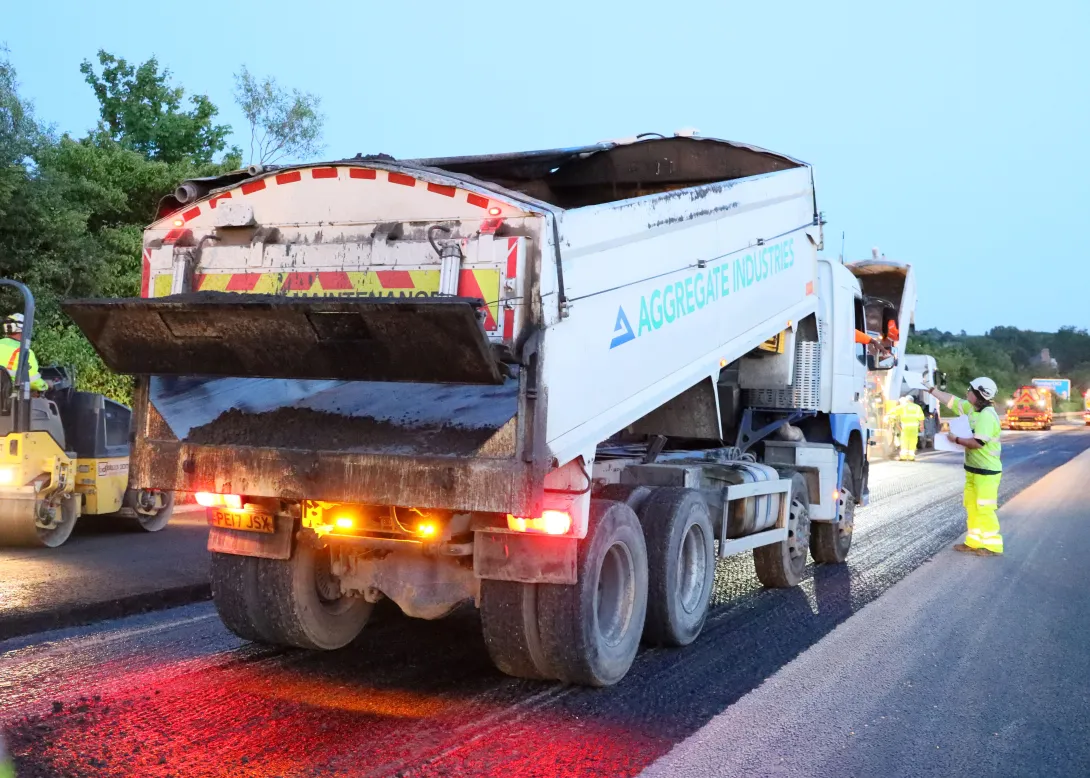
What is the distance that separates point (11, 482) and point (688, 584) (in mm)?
5877

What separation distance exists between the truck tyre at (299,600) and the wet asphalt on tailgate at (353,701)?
0.46 ft

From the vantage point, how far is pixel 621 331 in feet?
16.7

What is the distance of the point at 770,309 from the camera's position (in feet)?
24.6

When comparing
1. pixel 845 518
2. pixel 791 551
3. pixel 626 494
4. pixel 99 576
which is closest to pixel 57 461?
pixel 99 576

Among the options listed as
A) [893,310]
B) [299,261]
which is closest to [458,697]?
[299,261]

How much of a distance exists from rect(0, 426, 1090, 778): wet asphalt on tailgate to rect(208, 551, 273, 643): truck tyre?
15 cm

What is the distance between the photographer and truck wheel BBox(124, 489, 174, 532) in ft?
32.1

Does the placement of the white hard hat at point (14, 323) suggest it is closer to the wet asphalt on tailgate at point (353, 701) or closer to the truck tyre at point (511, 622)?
the wet asphalt on tailgate at point (353, 701)

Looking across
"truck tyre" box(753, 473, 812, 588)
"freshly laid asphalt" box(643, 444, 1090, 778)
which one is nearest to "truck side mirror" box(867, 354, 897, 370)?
"truck tyre" box(753, 473, 812, 588)

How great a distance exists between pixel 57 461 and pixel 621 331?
6018 mm

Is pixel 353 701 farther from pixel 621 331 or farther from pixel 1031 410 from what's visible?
pixel 1031 410

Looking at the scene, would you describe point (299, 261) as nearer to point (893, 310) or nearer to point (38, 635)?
point (38, 635)

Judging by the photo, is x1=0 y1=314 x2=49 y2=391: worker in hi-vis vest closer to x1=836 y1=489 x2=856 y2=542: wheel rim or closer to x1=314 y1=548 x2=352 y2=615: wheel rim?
x1=314 y1=548 x2=352 y2=615: wheel rim

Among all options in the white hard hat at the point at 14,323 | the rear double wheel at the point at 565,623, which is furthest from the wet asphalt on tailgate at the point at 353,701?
the white hard hat at the point at 14,323
